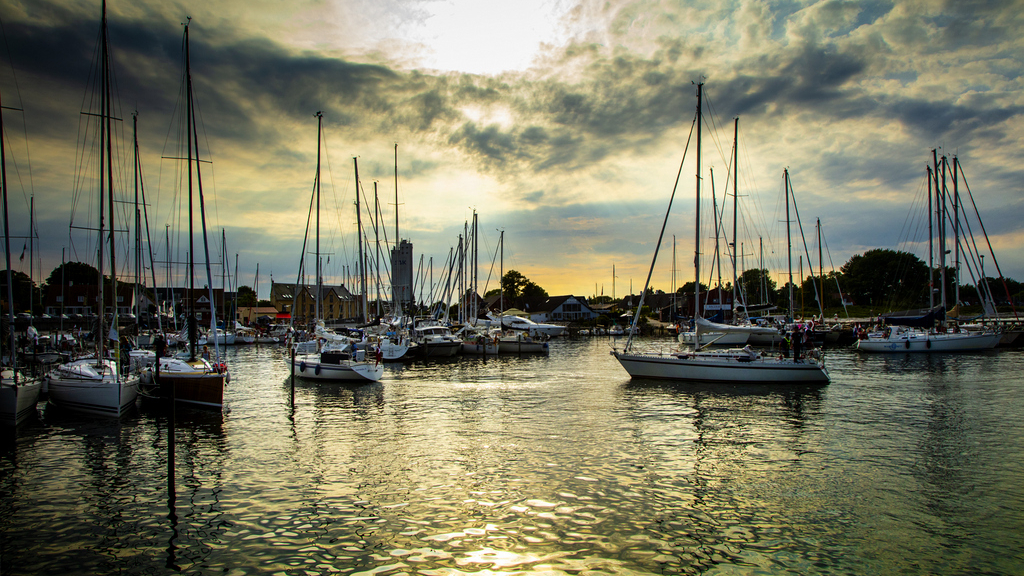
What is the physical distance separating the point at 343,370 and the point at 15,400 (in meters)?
15.7

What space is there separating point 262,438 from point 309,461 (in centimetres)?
439

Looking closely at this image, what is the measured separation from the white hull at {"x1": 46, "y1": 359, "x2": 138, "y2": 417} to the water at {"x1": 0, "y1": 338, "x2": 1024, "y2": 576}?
73 centimetres

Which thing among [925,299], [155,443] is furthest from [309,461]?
[925,299]

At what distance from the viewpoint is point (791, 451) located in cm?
1730

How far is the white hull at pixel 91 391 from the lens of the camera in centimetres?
2242

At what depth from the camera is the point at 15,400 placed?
66.4ft

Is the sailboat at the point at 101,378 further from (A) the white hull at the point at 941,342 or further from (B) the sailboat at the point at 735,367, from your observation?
(A) the white hull at the point at 941,342

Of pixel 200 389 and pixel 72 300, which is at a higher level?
pixel 72 300

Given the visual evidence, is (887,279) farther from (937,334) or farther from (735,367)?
(735,367)

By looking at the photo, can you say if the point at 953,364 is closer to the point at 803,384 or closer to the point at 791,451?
the point at 803,384

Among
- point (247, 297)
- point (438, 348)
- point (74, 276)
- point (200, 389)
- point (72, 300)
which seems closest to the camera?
point (200, 389)

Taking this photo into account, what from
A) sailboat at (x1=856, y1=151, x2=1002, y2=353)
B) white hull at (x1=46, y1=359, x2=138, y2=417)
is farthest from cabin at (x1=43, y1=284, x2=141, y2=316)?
sailboat at (x1=856, y1=151, x2=1002, y2=353)

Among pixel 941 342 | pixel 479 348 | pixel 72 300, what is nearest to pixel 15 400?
pixel 479 348

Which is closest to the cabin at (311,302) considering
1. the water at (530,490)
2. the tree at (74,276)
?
the tree at (74,276)
